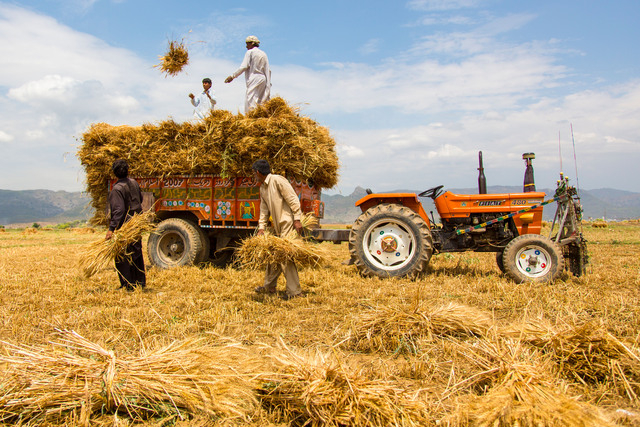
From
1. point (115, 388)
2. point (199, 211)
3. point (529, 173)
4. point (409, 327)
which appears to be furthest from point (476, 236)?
point (115, 388)

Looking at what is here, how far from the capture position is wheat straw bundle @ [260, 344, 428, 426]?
6.43 feet

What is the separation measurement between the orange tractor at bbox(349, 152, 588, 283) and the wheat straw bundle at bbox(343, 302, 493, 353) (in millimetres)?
2392

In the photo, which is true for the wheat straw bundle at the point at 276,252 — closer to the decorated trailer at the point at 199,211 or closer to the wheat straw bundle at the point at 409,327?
the wheat straw bundle at the point at 409,327

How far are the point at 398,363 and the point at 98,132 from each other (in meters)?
6.56

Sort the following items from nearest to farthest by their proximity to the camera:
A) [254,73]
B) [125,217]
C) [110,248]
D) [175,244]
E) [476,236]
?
[110,248]
[125,217]
[476,236]
[175,244]
[254,73]

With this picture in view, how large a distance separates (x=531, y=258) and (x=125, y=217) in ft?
17.4

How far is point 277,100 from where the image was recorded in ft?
20.6

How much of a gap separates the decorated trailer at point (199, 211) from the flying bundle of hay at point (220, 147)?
19 centimetres

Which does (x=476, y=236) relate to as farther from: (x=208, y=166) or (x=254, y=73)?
(x=254, y=73)

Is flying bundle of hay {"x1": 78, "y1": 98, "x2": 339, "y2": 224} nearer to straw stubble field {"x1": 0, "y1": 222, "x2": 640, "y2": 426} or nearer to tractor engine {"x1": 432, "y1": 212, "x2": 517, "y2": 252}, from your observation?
tractor engine {"x1": 432, "y1": 212, "x2": 517, "y2": 252}

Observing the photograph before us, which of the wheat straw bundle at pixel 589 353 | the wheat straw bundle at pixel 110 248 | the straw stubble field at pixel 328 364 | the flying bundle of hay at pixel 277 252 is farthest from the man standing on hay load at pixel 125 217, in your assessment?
the wheat straw bundle at pixel 589 353

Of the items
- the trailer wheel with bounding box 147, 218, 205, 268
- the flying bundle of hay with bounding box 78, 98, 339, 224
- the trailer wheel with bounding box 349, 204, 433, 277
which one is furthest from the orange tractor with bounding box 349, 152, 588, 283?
the trailer wheel with bounding box 147, 218, 205, 268

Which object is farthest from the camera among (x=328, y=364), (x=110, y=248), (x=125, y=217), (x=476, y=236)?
(x=476, y=236)

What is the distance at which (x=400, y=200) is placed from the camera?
6.20 metres
